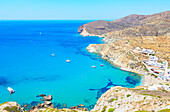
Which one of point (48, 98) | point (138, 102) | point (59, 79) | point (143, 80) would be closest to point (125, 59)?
point (143, 80)

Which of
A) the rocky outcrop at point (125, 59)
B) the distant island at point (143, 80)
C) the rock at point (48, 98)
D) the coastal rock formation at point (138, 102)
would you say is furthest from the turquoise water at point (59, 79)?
the coastal rock formation at point (138, 102)

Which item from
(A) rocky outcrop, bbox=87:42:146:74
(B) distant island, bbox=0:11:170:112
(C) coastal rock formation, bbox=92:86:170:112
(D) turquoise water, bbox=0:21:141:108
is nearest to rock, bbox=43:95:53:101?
(B) distant island, bbox=0:11:170:112

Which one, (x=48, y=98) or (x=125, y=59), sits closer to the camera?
(x=48, y=98)

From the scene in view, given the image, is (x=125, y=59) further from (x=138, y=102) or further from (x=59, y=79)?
(x=138, y=102)

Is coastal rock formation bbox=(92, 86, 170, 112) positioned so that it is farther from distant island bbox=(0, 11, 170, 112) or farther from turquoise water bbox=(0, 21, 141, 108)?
turquoise water bbox=(0, 21, 141, 108)

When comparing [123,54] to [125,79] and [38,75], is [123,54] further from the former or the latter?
[38,75]

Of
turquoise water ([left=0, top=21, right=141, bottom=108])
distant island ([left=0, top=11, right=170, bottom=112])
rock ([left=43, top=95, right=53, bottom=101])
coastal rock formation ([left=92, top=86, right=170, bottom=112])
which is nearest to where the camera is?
coastal rock formation ([left=92, top=86, right=170, bottom=112])

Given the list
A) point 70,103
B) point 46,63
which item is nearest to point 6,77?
point 46,63

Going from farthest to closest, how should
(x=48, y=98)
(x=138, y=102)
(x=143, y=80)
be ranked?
(x=143, y=80)
(x=48, y=98)
(x=138, y=102)

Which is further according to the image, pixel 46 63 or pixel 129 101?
pixel 46 63

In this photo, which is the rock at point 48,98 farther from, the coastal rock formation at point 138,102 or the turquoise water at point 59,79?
the coastal rock formation at point 138,102

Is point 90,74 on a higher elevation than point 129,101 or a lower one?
lower
